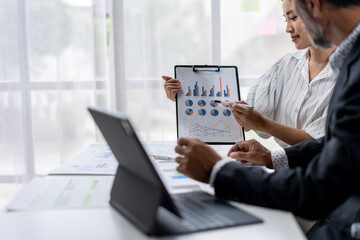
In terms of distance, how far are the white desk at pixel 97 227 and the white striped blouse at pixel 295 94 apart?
91 cm

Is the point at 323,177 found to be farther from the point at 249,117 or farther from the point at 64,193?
the point at 249,117

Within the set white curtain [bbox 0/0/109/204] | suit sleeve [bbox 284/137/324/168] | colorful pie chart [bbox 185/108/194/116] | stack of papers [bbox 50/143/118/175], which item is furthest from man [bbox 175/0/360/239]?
white curtain [bbox 0/0/109/204]

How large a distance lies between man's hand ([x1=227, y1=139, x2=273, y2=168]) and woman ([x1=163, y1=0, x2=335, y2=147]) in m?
0.29

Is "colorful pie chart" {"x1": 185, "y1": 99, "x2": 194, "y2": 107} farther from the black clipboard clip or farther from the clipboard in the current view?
the black clipboard clip

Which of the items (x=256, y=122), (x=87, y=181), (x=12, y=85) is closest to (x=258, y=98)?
(x=256, y=122)

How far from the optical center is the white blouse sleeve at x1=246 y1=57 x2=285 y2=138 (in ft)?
7.09

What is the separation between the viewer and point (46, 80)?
11.1 ft

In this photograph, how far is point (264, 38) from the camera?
10.9 feet

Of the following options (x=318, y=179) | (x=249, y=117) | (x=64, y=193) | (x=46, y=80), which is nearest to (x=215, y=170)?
(x=318, y=179)

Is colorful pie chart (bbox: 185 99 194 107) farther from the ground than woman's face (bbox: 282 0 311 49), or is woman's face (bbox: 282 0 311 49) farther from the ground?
woman's face (bbox: 282 0 311 49)

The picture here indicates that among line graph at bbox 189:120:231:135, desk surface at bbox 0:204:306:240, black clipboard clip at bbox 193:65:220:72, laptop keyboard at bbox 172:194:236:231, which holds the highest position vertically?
black clipboard clip at bbox 193:65:220:72

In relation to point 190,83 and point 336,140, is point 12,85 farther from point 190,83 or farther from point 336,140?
point 336,140

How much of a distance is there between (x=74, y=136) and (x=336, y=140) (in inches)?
108

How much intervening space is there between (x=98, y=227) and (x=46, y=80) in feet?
8.44
